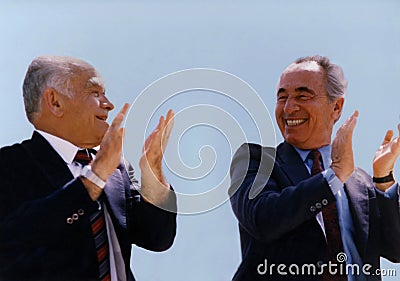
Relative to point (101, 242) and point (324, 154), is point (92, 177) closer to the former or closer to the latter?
point (101, 242)

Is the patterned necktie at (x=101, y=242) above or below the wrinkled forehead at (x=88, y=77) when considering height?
below

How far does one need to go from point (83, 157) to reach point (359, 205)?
50.2 inches

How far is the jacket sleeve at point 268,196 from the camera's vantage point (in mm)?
3531

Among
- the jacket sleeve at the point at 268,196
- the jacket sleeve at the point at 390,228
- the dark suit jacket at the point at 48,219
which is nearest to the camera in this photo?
the dark suit jacket at the point at 48,219

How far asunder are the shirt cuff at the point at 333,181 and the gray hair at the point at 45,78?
3.87 feet

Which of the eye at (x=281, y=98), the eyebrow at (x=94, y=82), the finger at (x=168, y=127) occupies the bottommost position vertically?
the finger at (x=168, y=127)

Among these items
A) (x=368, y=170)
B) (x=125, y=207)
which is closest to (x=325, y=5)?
(x=368, y=170)

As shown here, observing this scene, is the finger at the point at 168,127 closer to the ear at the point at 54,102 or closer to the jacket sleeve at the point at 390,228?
the ear at the point at 54,102

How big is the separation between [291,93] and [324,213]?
22.4 inches

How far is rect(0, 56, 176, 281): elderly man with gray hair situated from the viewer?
11.3ft

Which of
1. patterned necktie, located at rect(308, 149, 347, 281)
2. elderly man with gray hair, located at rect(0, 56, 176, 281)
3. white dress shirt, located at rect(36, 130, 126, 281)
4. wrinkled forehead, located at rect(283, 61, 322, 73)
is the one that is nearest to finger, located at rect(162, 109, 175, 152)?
elderly man with gray hair, located at rect(0, 56, 176, 281)

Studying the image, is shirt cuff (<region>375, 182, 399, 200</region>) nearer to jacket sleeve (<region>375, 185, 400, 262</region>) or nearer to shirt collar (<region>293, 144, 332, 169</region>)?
jacket sleeve (<region>375, 185, 400, 262</region>)

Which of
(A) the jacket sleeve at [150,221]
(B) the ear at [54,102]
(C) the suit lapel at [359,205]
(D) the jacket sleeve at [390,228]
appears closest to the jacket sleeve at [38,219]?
(A) the jacket sleeve at [150,221]

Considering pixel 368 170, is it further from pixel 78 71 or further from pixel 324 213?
pixel 78 71
